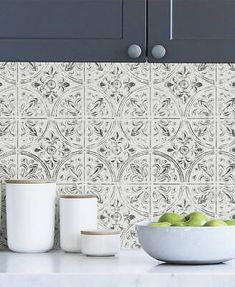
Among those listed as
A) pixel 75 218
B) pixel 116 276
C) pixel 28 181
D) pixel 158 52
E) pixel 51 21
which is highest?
pixel 51 21

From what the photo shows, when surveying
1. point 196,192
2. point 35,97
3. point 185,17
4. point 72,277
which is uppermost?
point 185,17

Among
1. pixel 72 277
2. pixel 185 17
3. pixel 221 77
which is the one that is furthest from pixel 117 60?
pixel 72 277

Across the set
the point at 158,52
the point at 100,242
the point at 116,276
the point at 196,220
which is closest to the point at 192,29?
the point at 158,52

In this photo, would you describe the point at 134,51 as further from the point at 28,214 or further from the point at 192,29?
the point at 28,214

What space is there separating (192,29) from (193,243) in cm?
72

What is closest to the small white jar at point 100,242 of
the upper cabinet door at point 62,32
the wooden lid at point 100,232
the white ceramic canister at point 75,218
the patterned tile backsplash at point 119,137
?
the wooden lid at point 100,232

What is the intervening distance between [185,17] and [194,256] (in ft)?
2.57

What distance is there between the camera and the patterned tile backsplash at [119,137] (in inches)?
113

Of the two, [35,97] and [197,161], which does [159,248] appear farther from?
[35,97]

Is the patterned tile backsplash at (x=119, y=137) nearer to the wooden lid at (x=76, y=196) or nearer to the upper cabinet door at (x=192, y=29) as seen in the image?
the wooden lid at (x=76, y=196)

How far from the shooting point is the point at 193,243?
235 centimetres

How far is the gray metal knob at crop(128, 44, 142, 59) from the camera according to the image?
8.60 feet

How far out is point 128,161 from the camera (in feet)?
9.45

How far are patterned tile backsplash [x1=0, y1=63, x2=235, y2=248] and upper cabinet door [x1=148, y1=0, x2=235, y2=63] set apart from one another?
0.24 meters
